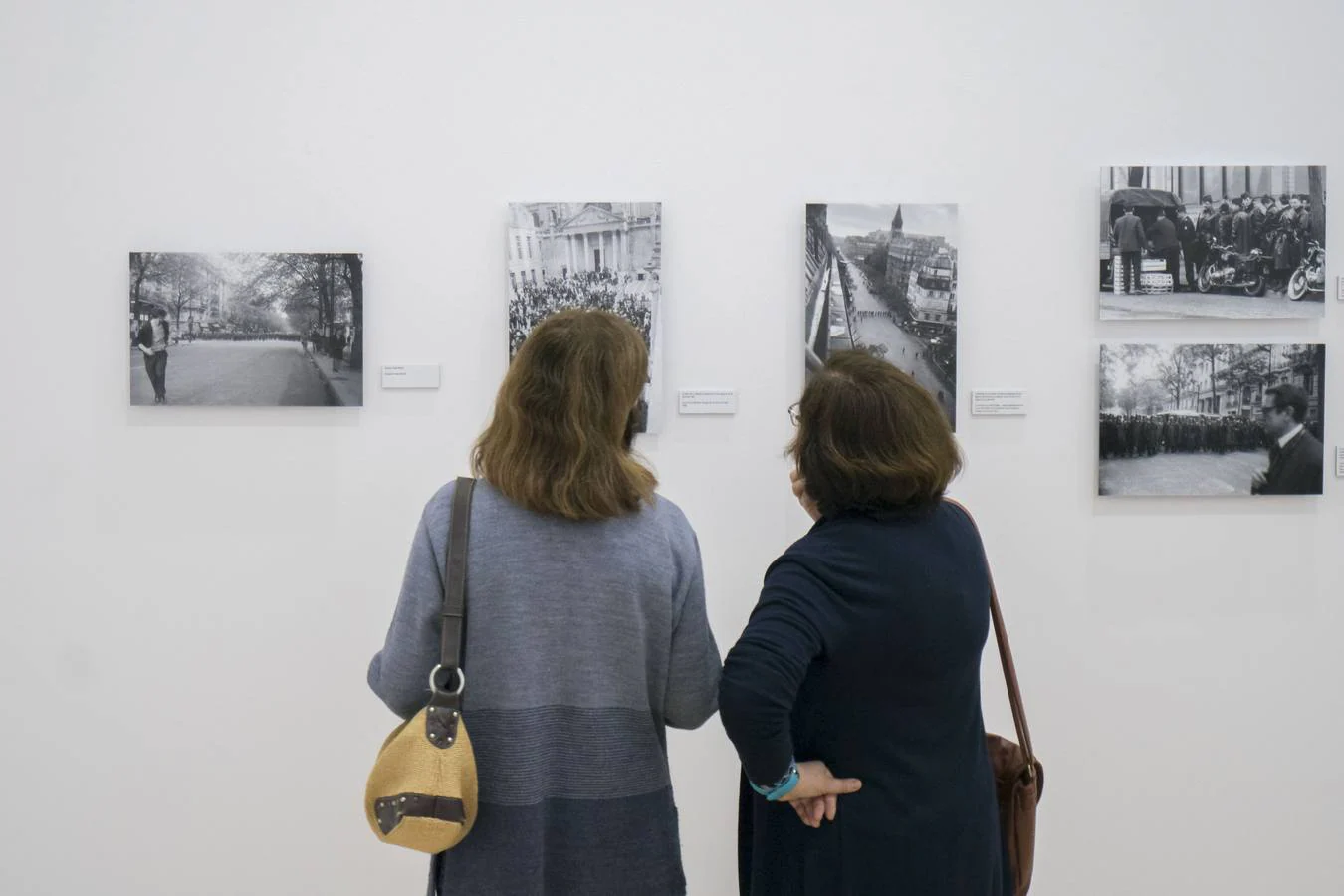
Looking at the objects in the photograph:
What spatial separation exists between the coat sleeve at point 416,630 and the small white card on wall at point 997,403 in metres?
1.92

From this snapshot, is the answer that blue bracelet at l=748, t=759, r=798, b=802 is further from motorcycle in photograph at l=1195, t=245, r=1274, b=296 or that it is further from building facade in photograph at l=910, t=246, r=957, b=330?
motorcycle in photograph at l=1195, t=245, r=1274, b=296

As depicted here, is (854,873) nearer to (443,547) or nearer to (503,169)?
(443,547)

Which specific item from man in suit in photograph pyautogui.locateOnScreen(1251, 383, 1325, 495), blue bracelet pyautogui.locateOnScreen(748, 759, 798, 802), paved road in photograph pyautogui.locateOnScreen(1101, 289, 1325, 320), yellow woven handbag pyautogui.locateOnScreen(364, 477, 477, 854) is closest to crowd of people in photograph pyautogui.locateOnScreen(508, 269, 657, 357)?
yellow woven handbag pyautogui.locateOnScreen(364, 477, 477, 854)

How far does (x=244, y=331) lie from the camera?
3016mm

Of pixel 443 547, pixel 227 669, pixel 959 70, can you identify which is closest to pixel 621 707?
pixel 443 547

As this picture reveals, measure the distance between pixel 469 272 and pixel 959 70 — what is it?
170 centimetres

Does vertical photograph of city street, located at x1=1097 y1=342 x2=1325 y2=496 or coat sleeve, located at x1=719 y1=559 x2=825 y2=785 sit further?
vertical photograph of city street, located at x1=1097 y1=342 x2=1325 y2=496

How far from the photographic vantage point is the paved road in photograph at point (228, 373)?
3012mm

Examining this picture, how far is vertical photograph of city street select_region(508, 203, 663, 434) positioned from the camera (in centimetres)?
296

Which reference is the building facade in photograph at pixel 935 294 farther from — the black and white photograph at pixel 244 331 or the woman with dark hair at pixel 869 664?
the black and white photograph at pixel 244 331

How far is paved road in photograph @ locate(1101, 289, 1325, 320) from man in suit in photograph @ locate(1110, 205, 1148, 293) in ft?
0.17

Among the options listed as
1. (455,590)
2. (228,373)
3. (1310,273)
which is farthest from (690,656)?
(1310,273)

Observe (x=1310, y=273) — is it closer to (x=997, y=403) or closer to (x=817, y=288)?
(x=997, y=403)

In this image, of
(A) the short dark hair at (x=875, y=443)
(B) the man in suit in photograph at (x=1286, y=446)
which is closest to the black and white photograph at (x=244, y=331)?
(A) the short dark hair at (x=875, y=443)
